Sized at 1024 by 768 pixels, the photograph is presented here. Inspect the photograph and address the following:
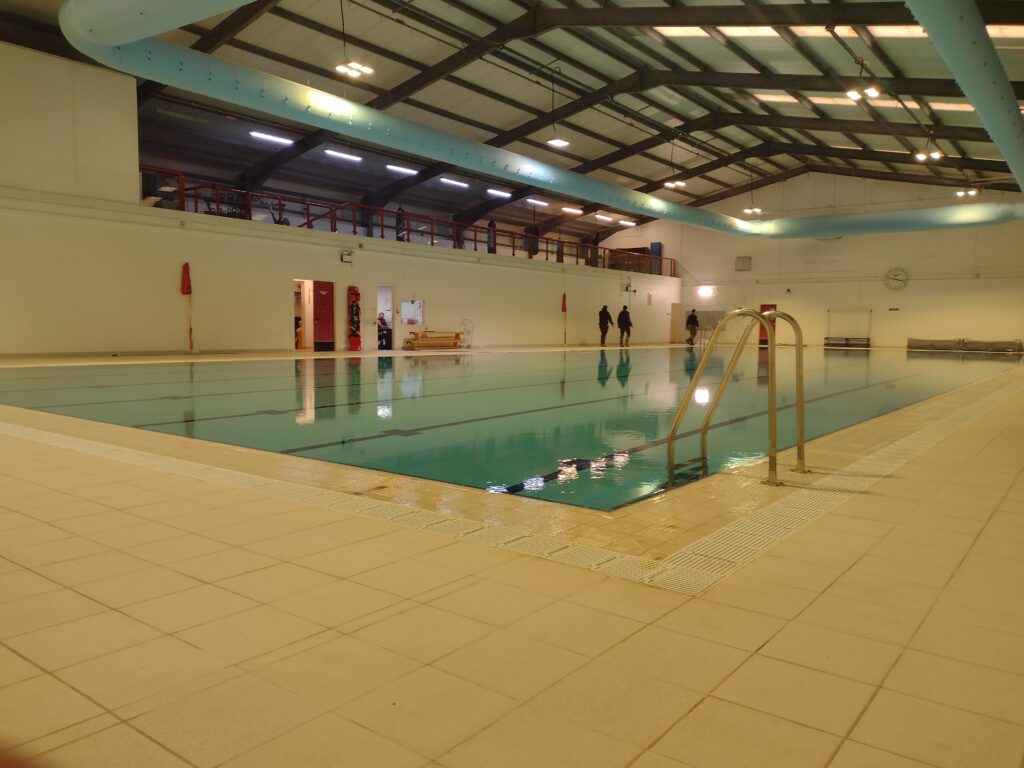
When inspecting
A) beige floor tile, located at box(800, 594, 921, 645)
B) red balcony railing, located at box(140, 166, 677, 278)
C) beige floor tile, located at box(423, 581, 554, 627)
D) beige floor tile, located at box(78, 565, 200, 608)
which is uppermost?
red balcony railing, located at box(140, 166, 677, 278)

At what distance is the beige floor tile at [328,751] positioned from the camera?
5.01 ft

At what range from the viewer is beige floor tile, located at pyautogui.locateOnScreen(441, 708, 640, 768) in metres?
1.54

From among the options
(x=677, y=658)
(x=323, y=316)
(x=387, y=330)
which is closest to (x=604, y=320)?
(x=387, y=330)

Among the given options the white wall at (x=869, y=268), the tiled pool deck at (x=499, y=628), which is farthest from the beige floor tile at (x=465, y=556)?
the white wall at (x=869, y=268)

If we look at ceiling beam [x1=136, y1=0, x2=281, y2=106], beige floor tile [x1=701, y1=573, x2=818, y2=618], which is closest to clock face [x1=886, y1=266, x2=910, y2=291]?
ceiling beam [x1=136, y1=0, x2=281, y2=106]

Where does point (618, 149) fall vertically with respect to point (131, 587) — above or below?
above

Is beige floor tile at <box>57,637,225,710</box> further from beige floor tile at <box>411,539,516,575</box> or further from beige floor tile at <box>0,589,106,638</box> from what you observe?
beige floor tile at <box>411,539,516,575</box>

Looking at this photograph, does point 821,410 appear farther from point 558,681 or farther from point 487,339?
point 487,339

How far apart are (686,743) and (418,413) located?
651 centimetres

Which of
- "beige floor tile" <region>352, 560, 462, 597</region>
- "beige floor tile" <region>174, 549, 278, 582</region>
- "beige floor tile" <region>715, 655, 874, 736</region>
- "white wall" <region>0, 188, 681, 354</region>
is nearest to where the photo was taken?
"beige floor tile" <region>715, 655, 874, 736</region>

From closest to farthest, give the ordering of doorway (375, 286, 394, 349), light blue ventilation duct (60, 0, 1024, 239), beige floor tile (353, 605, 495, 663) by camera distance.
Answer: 1. beige floor tile (353, 605, 495, 663)
2. light blue ventilation duct (60, 0, 1024, 239)
3. doorway (375, 286, 394, 349)

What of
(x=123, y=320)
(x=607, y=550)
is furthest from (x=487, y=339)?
(x=607, y=550)

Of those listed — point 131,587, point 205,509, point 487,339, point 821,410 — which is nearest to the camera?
point 131,587

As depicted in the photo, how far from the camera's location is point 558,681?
6.29 feet
